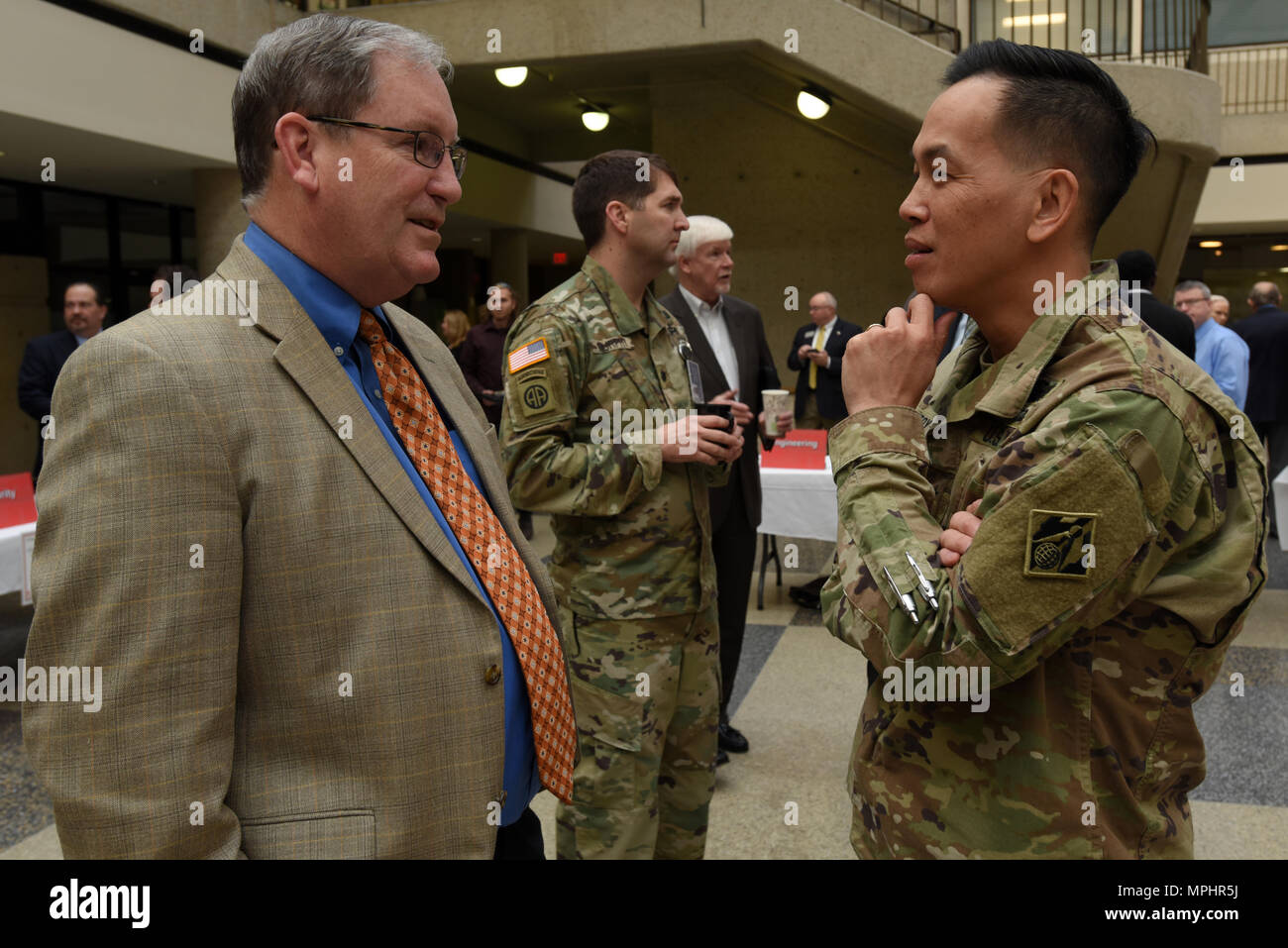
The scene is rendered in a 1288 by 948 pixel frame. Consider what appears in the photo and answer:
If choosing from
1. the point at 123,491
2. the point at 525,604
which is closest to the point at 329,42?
the point at 123,491

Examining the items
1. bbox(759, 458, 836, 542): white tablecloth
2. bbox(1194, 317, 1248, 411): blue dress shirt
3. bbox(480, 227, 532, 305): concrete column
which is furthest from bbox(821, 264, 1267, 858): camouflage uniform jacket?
bbox(480, 227, 532, 305): concrete column

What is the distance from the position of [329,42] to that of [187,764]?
882mm

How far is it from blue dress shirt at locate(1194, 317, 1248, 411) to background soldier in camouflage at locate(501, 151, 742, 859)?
528 centimetres

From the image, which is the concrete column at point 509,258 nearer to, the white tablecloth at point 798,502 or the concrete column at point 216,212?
the concrete column at point 216,212

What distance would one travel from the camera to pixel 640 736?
2400mm

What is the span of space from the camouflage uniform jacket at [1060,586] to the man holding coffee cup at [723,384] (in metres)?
2.05

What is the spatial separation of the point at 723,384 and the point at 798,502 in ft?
5.29

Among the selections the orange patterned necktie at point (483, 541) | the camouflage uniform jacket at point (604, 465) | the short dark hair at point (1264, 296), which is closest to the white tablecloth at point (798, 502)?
the camouflage uniform jacket at point (604, 465)

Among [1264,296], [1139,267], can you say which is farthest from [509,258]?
[1139,267]

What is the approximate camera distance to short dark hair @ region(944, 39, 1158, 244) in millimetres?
1250

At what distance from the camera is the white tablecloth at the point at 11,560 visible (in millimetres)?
3621

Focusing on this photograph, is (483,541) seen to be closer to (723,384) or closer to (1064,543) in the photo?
(1064,543)

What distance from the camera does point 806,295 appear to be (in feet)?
31.5

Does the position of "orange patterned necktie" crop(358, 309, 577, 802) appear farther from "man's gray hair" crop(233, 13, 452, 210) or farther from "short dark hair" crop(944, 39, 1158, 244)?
"short dark hair" crop(944, 39, 1158, 244)
